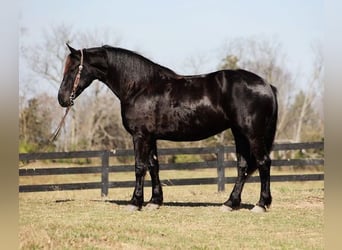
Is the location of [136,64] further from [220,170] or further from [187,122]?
[220,170]

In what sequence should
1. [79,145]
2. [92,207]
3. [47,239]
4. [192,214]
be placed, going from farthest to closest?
[79,145]
[92,207]
[192,214]
[47,239]

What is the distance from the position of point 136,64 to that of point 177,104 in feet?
2.34

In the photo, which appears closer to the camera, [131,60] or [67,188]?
[131,60]

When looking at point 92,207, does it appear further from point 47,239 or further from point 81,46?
point 81,46

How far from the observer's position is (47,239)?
14.7 feet

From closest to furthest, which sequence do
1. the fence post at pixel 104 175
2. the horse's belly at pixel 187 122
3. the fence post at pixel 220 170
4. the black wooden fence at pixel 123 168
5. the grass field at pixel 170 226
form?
the grass field at pixel 170 226
the horse's belly at pixel 187 122
the black wooden fence at pixel 123 168
the fence post at pixel 104 175
the fence post at pixel 220 170

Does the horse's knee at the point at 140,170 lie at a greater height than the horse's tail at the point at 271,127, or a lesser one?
lesser

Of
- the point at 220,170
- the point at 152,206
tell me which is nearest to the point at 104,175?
the point at 220,170

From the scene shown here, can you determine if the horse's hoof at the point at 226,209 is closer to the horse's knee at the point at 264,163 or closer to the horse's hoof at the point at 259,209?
the horse's hoof at the point at 259,209

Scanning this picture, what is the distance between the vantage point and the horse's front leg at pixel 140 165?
18.6 feet

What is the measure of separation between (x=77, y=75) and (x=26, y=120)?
2.43m

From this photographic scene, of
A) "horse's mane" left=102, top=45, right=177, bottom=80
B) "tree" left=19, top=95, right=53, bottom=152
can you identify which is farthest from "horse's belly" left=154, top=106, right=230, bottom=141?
"tree" left=19, top=95, right=53, bottom=152

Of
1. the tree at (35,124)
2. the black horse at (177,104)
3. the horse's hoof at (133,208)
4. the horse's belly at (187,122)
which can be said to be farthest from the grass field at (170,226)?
the tree at (35,124)

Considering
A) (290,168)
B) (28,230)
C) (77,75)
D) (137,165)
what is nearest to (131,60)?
(77,75)
